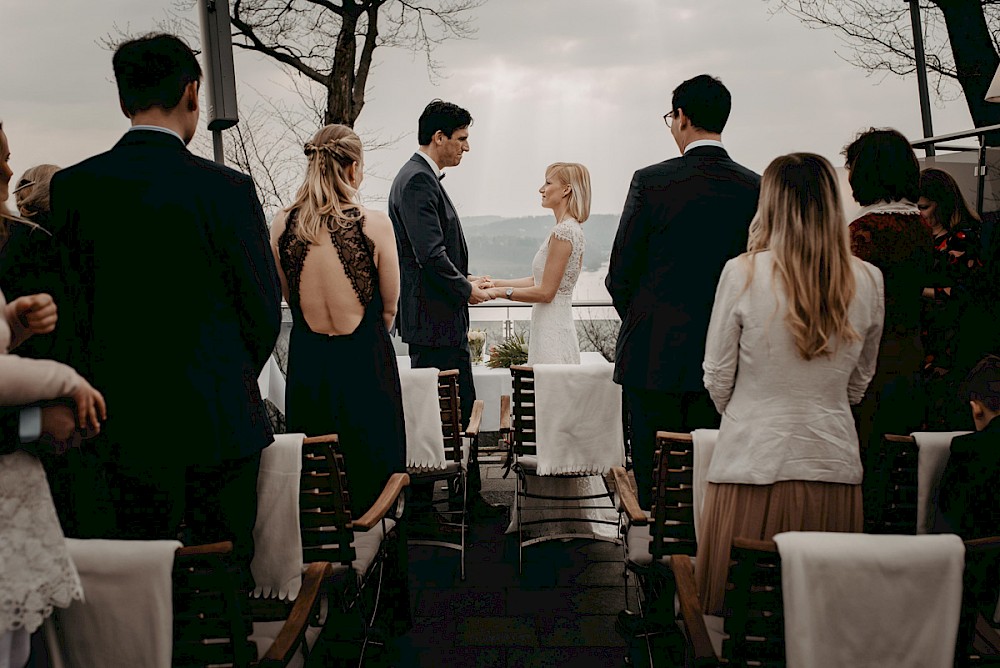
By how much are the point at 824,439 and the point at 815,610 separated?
594 millimetres

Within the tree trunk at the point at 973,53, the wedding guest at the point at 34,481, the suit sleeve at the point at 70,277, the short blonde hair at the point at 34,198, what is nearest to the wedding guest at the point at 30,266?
the suit sleeve at the point at 70,277

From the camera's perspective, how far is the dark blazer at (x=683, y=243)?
8.45 ft

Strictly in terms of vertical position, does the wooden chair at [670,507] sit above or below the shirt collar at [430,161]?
below

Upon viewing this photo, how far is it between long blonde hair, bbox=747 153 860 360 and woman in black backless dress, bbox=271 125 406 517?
125 centimetres

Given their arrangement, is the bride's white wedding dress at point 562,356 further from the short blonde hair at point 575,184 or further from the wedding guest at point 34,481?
the wedding guest at point 34,481

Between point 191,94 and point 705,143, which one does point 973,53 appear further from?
point 191,94

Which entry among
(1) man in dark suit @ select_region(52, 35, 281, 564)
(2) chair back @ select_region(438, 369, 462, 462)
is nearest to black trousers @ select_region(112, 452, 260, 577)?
(1) man in dark suit @ select_region(52, 35, 281, 564)

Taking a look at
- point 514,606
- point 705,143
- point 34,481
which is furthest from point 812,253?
point 514,606

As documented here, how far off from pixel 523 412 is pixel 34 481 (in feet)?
7.50

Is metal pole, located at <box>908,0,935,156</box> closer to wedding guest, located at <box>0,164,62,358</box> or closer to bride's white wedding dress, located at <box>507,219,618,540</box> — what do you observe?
bride's white wedding dress, located at <box>507,219,618,540</box>

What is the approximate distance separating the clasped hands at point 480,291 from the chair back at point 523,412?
610mm

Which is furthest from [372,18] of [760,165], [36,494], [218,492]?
[36,494]

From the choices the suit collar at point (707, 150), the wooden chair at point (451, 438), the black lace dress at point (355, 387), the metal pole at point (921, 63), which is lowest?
the wooden chair at point (451, 438)

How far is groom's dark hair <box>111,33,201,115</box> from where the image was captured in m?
1.72
